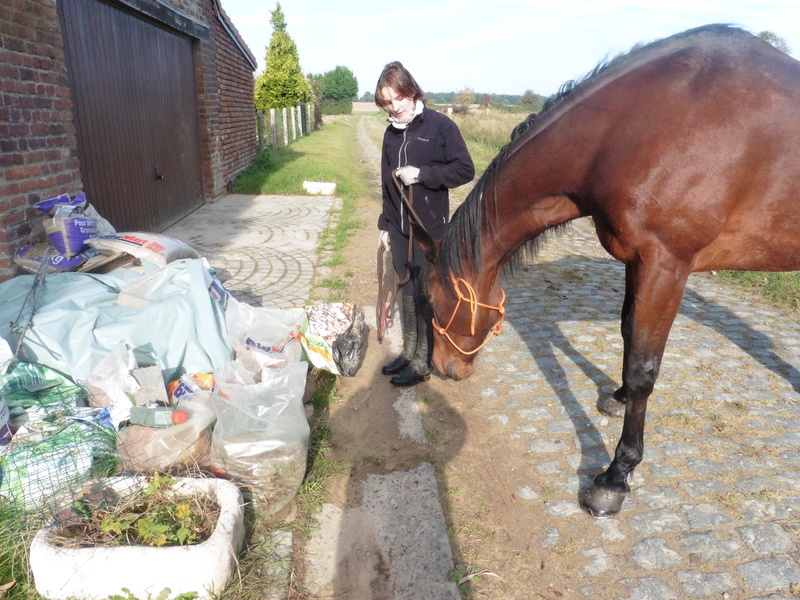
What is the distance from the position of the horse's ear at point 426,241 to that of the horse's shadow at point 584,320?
4.60 ft

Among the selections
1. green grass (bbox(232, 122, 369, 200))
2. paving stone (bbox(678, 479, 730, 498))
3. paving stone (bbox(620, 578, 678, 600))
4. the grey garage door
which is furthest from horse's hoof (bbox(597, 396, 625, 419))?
green grass (bbox(232, 122, 369, 200))

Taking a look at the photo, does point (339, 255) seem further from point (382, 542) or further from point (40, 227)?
point (382, 542)

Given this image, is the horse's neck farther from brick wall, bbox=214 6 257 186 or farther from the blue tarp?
brick wall, bbox=214 6 257 186

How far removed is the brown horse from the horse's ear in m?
0.09

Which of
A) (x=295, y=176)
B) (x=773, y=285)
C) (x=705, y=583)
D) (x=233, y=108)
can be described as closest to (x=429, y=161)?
(x=705, y=583)

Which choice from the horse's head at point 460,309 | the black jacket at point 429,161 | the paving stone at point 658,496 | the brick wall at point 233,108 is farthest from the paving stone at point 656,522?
the brick wall at point 233,108

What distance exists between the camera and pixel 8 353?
2428 mm

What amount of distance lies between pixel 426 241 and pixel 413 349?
1.20 m

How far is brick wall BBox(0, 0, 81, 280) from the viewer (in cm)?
336

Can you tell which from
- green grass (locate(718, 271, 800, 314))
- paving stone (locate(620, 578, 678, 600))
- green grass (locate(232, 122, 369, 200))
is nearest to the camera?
paving stone (locate(620, 578, 678, 600))

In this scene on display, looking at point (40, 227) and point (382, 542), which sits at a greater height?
point (40, 227)

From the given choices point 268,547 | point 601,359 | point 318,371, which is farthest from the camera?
point 601,359

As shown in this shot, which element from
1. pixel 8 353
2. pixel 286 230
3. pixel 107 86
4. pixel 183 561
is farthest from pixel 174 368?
pixel 286 230

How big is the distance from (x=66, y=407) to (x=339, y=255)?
4194mm
